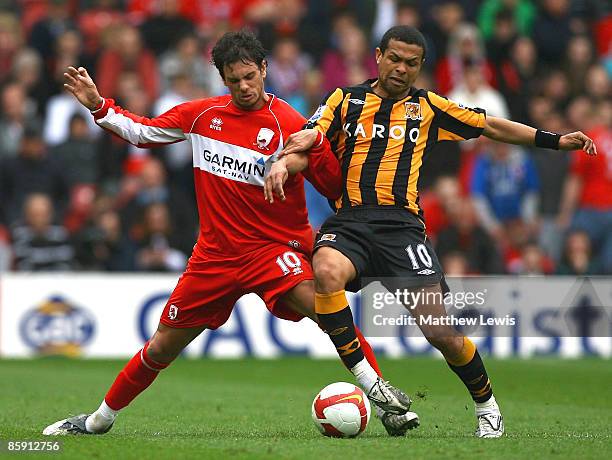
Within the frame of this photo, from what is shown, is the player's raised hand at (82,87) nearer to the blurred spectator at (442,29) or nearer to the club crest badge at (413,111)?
the club crest badge at (413,111)

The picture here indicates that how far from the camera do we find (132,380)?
768 centimetres

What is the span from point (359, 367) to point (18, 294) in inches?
344

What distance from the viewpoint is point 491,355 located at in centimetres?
1505

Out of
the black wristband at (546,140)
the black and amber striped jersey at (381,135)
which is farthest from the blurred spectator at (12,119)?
the black wristband at (546,140)

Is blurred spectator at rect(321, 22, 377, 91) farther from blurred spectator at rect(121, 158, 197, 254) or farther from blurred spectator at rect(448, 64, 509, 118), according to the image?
blurred spectator at rect(121, 158, 197, 254)

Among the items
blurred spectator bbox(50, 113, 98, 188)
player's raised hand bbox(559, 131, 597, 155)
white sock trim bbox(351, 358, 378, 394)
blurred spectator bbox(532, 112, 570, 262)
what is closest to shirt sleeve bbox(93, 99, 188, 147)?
white sock trim bbox(351, 358, 378, 394)

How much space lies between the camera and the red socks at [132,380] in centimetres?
768

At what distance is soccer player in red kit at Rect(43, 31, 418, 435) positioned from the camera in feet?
24.9

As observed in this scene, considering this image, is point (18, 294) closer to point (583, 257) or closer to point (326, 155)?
point (583, 257)

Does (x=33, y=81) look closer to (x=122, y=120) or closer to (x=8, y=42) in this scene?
(x=8, y=42)

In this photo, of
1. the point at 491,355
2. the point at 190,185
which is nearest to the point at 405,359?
the point at 491,355

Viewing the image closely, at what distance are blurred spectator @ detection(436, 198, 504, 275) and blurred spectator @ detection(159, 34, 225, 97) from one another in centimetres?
385

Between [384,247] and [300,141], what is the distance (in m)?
0.80

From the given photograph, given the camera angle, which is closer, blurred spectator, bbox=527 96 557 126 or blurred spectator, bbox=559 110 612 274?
blurred spectator, bbox=559 110 612 274
